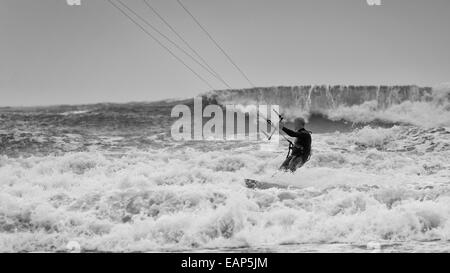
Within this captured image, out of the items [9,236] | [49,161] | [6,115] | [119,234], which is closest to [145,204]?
[119,234]

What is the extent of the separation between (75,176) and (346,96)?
8.18 m

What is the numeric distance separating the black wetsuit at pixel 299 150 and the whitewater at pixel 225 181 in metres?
0.15

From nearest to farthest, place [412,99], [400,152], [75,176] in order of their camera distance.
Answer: [75,176], [400,152], [412,99]

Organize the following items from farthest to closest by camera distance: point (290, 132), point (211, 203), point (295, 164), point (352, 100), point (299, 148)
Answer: point (352, 100), point (295, 164), point (299, 148), point (290, 132), point (211, 203)

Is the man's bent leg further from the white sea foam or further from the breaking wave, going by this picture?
the breaking wave

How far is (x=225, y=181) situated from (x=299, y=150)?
1.12 metres

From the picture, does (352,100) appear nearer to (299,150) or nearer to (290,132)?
(299,150)

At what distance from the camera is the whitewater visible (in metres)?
5.59

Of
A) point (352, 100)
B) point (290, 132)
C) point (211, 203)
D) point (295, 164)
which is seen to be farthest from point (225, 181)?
point (352, 100)

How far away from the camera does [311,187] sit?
7.09 m

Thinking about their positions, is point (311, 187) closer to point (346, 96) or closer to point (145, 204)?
point (145, 204)

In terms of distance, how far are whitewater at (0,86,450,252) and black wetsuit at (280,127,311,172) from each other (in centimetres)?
15

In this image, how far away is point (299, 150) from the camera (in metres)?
7.54

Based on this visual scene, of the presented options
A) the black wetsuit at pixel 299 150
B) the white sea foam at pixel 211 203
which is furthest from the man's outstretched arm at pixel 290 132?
the white sea foam at pixel 211 203
